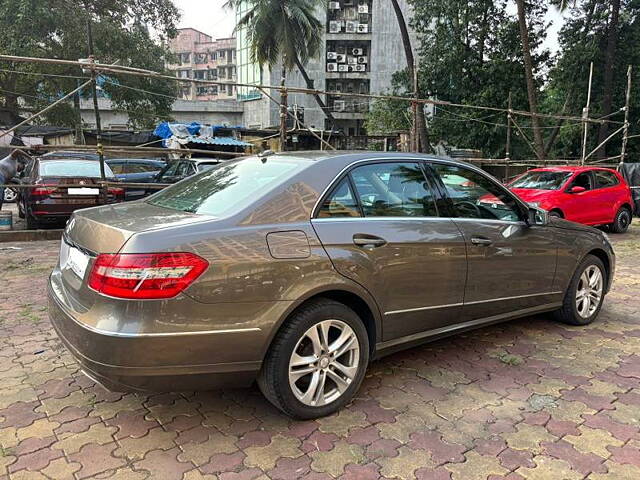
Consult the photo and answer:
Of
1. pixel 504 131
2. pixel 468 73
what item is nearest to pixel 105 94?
pixel 468 73

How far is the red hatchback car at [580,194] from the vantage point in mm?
10141

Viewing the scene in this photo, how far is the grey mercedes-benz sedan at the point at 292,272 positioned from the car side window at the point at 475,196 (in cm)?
1

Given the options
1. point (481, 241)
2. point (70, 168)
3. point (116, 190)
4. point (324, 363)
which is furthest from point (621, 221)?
point (70, 168)

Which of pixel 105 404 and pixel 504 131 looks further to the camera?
pixel 504 131

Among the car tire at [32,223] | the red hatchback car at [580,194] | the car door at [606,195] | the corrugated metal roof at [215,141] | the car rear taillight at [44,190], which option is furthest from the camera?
the corrugated metal roof at [215,141]

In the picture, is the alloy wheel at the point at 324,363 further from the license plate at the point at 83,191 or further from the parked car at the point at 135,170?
the parked car at the point at 135,170

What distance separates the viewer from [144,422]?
2857mm

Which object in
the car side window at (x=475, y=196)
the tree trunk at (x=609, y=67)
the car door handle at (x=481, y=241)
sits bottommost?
the car door handle at (x=481, y=241)

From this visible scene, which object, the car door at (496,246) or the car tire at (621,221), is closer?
the car door at (496,246)

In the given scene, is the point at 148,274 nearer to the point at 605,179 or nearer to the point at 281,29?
the point at 605,179

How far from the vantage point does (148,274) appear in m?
2.39

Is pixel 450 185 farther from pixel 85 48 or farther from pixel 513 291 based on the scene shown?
pixel 85 48

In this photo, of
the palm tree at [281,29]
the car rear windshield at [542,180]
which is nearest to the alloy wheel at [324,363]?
the car rear windshield at [542,180]

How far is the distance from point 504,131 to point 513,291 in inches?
836
